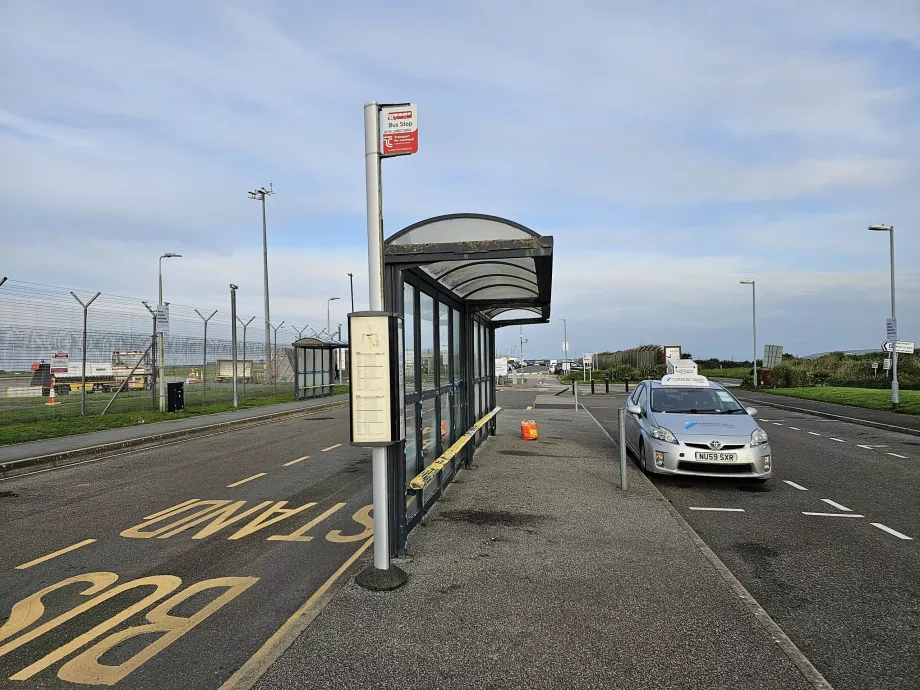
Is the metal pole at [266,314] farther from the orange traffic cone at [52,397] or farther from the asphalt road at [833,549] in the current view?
the asphalt road at [833,549]

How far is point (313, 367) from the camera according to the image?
2806 centimetres

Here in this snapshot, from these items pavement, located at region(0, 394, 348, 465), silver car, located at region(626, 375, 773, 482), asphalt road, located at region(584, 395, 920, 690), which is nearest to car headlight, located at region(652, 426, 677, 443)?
silver car, located at region(626, 375, 773, 482)

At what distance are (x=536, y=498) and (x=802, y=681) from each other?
426cm

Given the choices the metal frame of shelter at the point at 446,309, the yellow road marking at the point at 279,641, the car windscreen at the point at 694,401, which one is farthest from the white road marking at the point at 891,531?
the yellow road marking at the point at 279,641

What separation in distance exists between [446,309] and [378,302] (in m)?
3.90

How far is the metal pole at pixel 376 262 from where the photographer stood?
4.53 m

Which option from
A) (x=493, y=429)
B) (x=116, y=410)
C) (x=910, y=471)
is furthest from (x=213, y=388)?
(x=910, y=471)

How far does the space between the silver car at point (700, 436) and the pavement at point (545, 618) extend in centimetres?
179

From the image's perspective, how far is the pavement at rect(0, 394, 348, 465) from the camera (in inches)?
434

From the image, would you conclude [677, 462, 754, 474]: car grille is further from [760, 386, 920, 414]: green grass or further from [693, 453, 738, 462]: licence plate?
[760, 386, 920, 414]: green grass

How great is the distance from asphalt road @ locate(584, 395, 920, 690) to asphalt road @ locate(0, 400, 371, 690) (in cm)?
332

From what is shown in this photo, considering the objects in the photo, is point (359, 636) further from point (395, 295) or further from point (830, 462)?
point (830, 462)

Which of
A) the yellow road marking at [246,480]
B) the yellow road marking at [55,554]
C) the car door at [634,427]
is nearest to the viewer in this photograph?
the yellow road marking at [55,554]

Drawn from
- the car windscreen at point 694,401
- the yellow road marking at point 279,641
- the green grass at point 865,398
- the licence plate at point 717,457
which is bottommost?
the green grass at point 865,398
